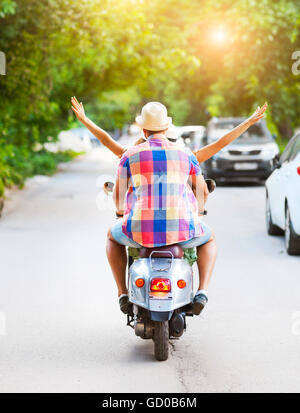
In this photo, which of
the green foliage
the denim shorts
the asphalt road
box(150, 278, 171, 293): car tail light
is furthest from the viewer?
the green foliage

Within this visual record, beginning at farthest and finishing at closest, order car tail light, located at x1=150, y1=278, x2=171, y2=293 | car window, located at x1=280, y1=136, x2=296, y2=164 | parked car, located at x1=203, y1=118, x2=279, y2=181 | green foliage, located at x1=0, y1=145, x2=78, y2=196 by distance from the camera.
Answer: parked car, located at x1=203, y1=118, x2=279, y2=181
green foliage, located at x1=0, y1=145, x2=78, y2=196
car window, located at x1=280, y1=136, x2=296, y2=164
car tail light, located at x1=150, y1=278, x2=171, y2=293

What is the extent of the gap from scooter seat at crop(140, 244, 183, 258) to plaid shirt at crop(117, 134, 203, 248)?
Answer: 0.04 m

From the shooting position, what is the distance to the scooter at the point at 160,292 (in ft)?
17.5

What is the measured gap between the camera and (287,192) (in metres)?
10.3

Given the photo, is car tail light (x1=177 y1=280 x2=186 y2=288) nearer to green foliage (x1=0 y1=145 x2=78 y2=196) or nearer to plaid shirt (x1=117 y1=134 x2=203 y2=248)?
plaid shirt (x1=117 y1=134 x2=203 y2=248)

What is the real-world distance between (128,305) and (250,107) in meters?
30.9

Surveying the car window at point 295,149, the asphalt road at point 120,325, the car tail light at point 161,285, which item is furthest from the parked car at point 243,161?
the car tail light at point 161,285

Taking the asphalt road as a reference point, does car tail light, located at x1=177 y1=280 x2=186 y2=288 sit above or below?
above

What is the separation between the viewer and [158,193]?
17.9 feet

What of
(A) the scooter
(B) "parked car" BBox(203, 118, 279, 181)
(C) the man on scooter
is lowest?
(B) "parked car" BBox(203, 118, 279, 181)

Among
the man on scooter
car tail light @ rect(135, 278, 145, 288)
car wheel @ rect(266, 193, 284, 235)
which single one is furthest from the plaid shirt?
car wheel @ rect(266, 193, 284, 235)

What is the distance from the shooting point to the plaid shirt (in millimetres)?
5438

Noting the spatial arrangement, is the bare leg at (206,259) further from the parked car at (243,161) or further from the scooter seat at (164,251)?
the parked car at (243,161)

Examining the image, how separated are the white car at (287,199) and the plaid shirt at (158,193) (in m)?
4.48
